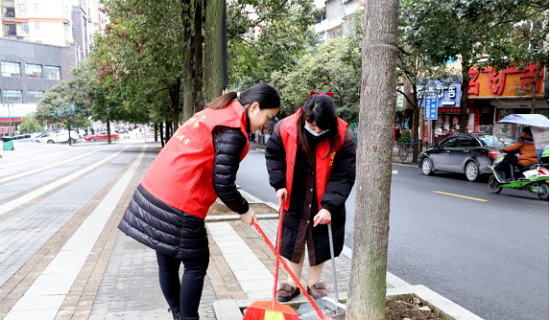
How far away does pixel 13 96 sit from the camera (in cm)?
5697

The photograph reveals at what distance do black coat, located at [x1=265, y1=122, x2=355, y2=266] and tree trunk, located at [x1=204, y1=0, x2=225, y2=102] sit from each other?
4.01 meters

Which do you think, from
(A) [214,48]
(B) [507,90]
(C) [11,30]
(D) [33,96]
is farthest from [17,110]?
(A) [214,48]

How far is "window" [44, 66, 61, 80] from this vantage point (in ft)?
201

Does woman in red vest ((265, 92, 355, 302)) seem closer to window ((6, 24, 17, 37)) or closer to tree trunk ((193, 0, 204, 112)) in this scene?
tree trunk ((193, 0, 204, 112))

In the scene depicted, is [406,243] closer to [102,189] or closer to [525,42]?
[102,189]

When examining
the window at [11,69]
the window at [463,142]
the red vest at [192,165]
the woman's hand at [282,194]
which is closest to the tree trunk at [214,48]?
the woman's hand at [282,194]

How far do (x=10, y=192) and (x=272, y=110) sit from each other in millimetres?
9036

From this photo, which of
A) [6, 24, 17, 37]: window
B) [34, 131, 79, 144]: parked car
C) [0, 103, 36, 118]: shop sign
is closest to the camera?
[34, 131, 79, 144]: parked car

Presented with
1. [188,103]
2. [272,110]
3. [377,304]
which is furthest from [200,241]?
[188,103]

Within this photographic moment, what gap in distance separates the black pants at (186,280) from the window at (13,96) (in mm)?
63949

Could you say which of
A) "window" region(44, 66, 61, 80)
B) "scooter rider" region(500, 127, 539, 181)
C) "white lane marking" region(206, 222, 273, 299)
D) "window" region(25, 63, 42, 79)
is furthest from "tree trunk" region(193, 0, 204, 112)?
"window" region(44, 66, 61, 80)

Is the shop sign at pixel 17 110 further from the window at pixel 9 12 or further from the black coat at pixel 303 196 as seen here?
the black coat at pixel 303 196

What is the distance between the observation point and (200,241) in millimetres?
2586

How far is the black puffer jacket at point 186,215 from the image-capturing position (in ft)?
7.98
